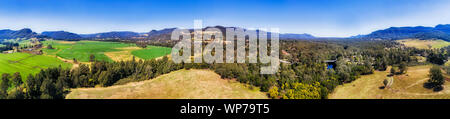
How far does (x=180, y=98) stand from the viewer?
4353cm

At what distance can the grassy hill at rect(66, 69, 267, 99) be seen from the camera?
141 feet

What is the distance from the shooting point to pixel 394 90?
183ft

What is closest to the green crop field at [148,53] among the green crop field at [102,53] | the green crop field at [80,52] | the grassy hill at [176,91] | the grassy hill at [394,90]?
the green crop field at [102,53]

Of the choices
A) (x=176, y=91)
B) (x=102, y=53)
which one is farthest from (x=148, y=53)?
(x=176, y=91)

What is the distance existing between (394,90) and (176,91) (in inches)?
2792

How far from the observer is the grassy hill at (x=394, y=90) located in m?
49.8

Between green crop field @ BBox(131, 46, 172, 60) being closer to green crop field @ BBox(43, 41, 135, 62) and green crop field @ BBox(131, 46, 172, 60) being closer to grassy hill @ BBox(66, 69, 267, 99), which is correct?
green crop field @ BBox(43, 41, 135, 62)

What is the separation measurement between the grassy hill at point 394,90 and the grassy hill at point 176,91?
3049 cm

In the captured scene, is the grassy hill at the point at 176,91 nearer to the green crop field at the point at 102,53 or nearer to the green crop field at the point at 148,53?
the green crop field at the point at 102,53

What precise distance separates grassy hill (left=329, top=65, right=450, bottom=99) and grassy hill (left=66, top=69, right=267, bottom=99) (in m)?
30.5

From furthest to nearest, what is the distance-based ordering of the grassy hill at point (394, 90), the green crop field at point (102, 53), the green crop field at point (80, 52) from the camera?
the green crop field at point (102, 53)
the green crop field at point (80, 52)
the grassy hill at point (394, 90)

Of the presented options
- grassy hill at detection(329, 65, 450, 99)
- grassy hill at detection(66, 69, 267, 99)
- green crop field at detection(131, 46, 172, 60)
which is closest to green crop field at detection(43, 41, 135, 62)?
green crop field at detection(131, 46, 172, 60)
